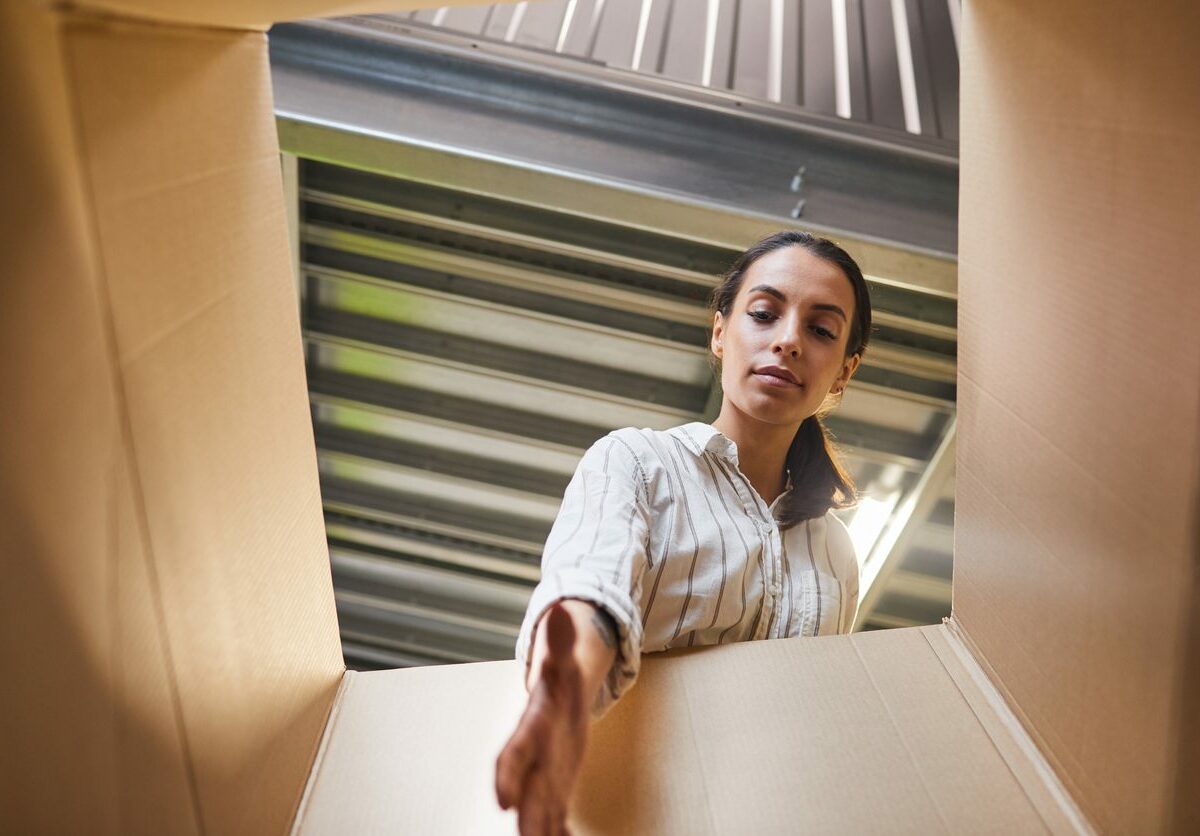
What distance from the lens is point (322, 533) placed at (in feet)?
2.98

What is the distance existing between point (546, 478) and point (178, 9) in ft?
7.99

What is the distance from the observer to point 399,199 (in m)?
2.33

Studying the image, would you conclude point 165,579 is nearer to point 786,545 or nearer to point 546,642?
point 546,642

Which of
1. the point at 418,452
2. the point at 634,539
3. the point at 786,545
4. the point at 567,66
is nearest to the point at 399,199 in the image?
the point at 567,66

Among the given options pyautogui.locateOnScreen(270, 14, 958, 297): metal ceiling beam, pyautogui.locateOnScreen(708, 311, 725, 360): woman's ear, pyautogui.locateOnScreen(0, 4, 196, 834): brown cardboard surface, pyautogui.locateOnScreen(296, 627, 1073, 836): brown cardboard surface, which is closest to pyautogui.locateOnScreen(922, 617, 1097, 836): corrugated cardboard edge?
pyautogui.locateOnScreen(296, 627, 1073, 836): brown cardboard surface

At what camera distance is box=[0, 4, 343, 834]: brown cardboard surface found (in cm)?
47

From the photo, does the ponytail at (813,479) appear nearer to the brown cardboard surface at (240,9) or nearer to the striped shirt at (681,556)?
the striped shirt at (681,556)

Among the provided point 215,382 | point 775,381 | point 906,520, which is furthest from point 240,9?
point 906,520

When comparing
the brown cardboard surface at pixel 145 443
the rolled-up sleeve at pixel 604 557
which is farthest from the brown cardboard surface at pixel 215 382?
the rolled-up sleeve at pixel 604 557

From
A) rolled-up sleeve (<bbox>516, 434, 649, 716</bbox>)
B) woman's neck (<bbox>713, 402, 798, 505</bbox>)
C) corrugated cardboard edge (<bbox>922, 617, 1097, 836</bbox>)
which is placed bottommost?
corrugated cardboard edge (<bbox>922, 617, 1097, 836</bbox>)

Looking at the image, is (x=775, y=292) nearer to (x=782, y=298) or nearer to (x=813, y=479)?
(x=782, y=298)

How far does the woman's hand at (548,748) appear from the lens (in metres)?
0.54

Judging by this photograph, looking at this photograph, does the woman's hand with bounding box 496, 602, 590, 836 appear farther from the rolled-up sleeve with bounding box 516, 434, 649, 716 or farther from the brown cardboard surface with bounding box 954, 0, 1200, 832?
the brown cardboard surface with bounding box 954, 0, 1200, 832

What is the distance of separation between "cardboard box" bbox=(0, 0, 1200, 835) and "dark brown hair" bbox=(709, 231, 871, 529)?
10.1 inches
